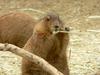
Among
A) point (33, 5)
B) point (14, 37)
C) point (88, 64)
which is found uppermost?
point (14, 37)

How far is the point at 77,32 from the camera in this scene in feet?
10.8

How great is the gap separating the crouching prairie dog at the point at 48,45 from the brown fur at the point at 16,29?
1.84 meters

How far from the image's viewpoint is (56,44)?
3598mm

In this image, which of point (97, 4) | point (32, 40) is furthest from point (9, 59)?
point (97, 4)

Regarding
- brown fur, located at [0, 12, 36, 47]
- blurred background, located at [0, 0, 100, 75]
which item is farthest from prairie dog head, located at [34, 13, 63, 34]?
brown fur, located at [0, 12, 36, 47]

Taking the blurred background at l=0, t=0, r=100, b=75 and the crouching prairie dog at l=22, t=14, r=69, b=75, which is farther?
the blurred background at l=0, t=0, r=100, b=75

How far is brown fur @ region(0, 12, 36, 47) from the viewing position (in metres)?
5.52

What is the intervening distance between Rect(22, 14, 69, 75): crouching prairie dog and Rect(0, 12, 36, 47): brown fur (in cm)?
184

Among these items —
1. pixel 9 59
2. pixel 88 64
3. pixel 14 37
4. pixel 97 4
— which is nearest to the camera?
pixel 14 37

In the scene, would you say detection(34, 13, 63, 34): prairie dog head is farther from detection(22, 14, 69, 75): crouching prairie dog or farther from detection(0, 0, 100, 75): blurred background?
detection(0, 0, 100, 75): blurred background

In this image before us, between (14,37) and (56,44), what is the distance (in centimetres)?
205

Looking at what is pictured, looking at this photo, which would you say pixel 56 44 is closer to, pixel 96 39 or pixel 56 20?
pixel 56 20

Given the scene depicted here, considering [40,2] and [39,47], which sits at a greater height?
[39,47]

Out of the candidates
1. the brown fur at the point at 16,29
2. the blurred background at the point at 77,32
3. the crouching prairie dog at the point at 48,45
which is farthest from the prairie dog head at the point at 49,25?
the brown fur at the point at 16,29
